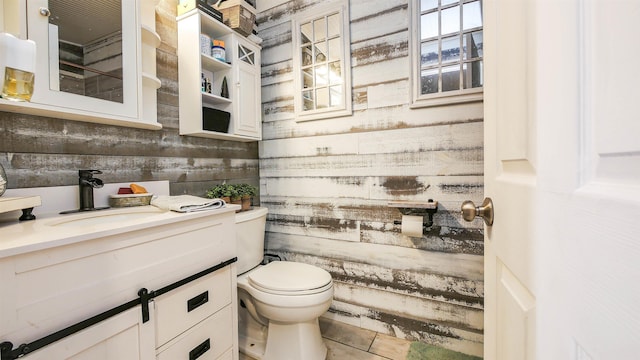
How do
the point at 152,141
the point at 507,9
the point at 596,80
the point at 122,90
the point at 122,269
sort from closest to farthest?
1. the point at 596,80
2. the point at 507,9
3. the point at 122,269
4. the point at 122,90
5. the point at 152,141

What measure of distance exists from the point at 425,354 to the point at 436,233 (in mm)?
710

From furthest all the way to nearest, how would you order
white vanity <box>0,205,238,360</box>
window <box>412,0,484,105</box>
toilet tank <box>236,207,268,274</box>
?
1. toilet tank <box>236,207,268,274</box>
2. window <box>412,0,484,105</box>
3. white vanity <box>0,205,238,360</box>

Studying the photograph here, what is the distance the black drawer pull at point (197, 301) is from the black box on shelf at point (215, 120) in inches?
38.6

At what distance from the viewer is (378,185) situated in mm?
1795

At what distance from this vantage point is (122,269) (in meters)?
0.85

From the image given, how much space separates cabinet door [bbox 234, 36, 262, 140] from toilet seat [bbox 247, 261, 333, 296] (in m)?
0.96

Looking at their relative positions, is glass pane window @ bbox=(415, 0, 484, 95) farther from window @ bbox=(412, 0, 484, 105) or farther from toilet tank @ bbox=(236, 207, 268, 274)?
toilet tank @ bbox=(236, 207, 268, 274)

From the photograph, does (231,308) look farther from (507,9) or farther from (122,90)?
(507,9)

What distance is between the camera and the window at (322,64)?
1.86 metres

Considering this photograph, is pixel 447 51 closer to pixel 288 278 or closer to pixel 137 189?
pixel 288 278

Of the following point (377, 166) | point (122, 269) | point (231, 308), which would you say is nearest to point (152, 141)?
point (122, 269)

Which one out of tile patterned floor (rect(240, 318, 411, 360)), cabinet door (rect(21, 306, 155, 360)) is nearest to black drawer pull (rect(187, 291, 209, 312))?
cabinet door (rect(21, 306, 155, 360))

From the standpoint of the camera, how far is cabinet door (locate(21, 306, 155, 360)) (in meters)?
0.71

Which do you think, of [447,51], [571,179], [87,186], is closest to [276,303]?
[87,186]
